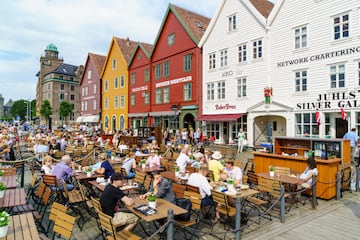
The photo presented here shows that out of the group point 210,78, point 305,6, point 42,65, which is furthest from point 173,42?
point 42,65

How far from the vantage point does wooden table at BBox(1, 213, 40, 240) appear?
13.3 feet

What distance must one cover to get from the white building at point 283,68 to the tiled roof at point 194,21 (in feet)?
7.41

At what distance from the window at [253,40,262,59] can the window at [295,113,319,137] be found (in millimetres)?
5838

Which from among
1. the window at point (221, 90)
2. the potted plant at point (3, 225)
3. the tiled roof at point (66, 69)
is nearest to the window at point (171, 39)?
the window at point (221, 90)

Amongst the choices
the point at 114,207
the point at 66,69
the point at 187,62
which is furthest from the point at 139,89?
the point at 66,69

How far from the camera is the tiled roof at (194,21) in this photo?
27850mm

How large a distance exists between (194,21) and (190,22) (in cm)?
109

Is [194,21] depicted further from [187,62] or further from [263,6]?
[263,6]

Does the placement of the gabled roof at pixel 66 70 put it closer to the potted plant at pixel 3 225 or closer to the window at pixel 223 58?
the window at pixel 223 58

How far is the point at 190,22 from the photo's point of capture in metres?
28.9

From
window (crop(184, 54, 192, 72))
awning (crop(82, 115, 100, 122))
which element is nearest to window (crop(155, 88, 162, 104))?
window (crop(184, 54, 192, 72))

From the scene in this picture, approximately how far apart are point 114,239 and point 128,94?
114 ft

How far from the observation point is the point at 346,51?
53.4 ft

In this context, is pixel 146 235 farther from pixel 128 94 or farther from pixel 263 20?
pixel 128 94
